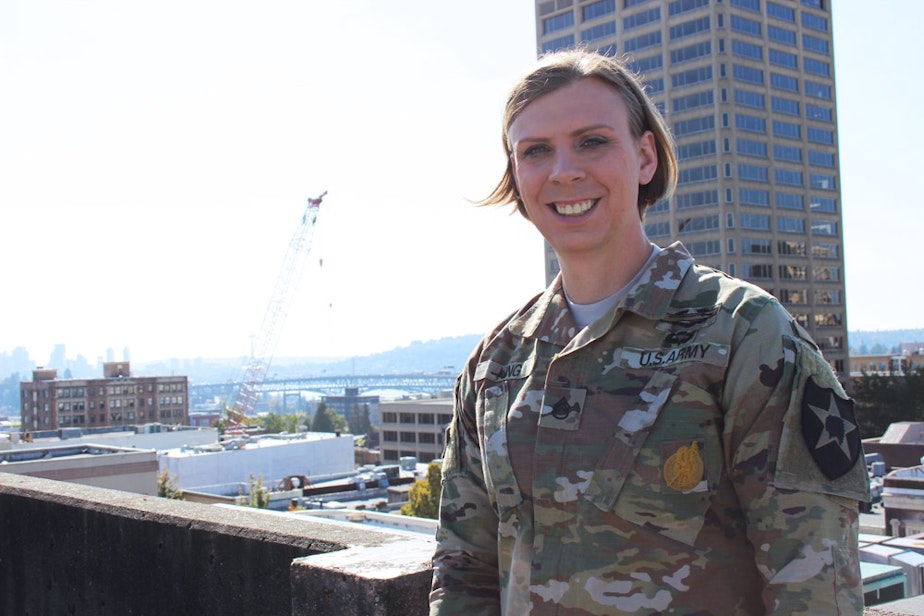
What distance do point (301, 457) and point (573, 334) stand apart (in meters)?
83.0

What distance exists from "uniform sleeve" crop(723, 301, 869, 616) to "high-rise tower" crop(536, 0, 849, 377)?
90.5 m

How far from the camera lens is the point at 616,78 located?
7.88 ft

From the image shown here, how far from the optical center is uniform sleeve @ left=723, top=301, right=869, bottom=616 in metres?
1.84

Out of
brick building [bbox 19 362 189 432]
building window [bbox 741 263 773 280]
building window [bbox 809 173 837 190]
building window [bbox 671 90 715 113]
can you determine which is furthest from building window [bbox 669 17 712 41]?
brick building [bbox 19 362 189 432]

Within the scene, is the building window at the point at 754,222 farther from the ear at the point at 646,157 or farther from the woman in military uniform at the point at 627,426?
the woman in military uniform at the point at 627,426

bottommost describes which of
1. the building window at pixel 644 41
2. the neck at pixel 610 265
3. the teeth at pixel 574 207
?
the neck at pixel 610 265

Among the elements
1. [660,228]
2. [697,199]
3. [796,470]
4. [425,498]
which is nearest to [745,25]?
[697,199]

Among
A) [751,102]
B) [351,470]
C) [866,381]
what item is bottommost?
[351,470]

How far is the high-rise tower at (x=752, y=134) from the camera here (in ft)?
302

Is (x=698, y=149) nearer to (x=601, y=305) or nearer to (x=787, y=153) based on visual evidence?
(x=787, y=153)

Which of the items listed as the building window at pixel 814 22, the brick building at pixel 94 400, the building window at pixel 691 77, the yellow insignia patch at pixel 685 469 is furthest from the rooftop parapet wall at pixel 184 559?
the brick building at pixel 94 400

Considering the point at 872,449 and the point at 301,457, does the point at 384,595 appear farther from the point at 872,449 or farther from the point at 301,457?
the point at 301,457

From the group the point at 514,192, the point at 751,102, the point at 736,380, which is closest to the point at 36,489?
the point at 514,192

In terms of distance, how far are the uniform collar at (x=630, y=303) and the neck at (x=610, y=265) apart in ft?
0.22
